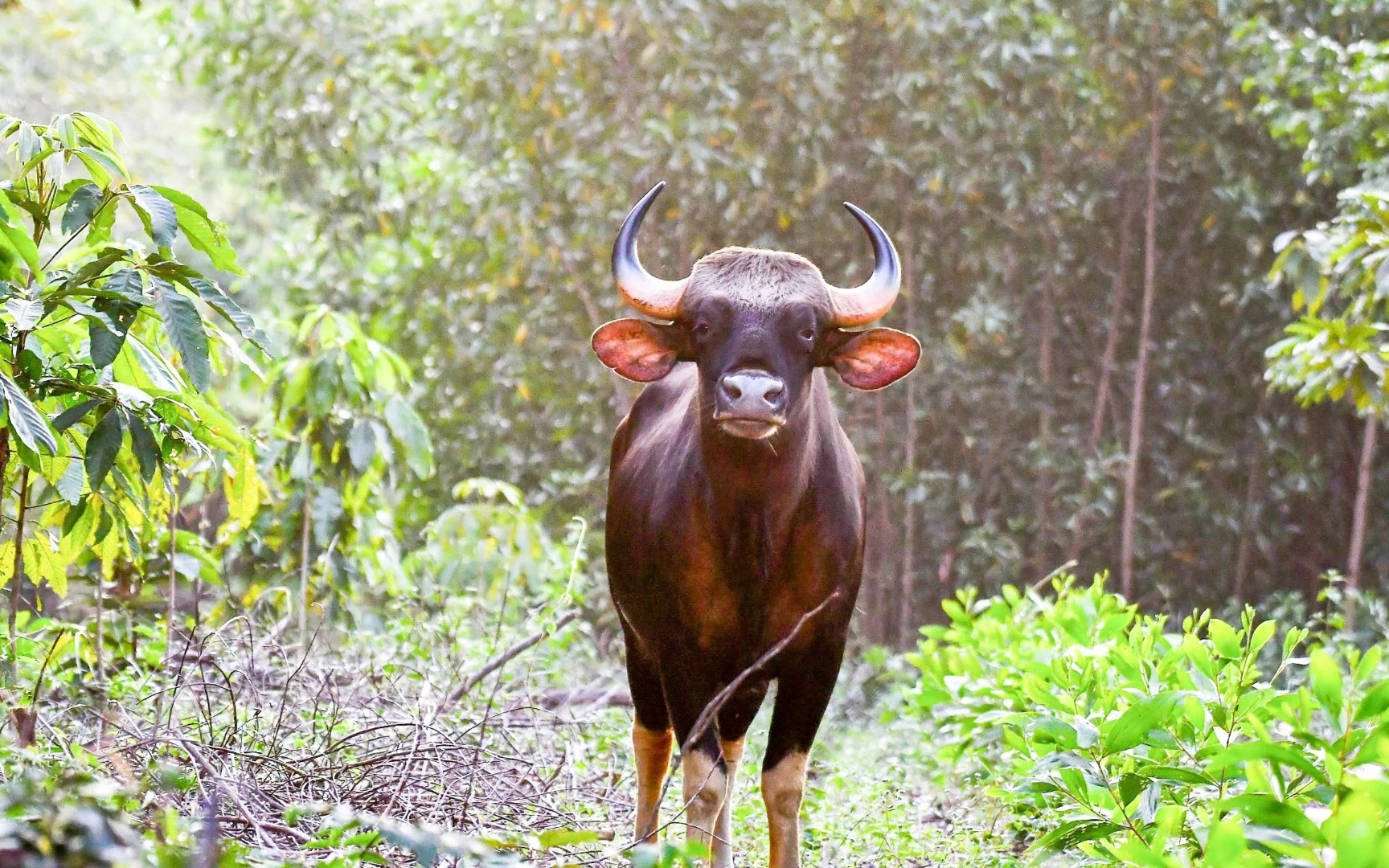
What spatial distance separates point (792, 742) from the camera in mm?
3875

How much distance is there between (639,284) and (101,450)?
1488 millimetres

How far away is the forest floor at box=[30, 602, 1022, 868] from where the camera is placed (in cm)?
295

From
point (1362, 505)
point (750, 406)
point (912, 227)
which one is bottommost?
point (1362, 505)

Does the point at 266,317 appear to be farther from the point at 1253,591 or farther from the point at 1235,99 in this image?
the point at 1253,591

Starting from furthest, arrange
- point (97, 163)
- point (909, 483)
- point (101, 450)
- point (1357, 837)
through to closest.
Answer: point (909, 483) → point (97, 163) → point (101, 450) → point (1357, 837)

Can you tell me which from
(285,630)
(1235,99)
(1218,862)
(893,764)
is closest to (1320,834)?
(1218,862)

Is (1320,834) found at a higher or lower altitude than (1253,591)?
higher

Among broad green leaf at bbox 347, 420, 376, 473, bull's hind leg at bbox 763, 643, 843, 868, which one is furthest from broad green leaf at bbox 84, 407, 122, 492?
broad green leaf at bbox 347, 420, 376, 473

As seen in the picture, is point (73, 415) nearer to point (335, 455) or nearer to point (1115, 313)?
point (335, 455)

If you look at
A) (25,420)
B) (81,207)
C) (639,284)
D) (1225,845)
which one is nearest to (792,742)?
(639,284)

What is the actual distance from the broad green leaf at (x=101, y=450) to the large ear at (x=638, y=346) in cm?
128

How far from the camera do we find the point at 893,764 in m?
5.66

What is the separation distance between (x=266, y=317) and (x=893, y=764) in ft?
15.4

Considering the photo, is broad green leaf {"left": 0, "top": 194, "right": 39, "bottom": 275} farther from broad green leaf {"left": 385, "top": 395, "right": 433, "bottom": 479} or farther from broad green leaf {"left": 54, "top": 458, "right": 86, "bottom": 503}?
broad green leaf {"left": 385, "top": 395, "right": 433, "bottom": 479}
